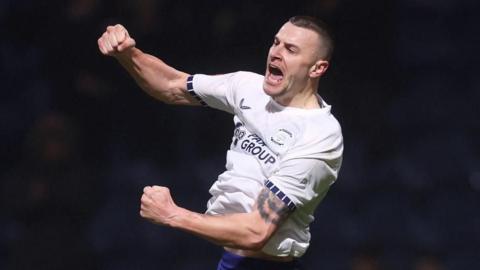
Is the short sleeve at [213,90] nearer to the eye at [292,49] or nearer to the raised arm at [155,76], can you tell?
the raised arm at [155,76]

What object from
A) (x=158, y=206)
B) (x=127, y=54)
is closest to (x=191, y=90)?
(x=127, y=54)

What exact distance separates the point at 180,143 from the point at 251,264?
2198 mm

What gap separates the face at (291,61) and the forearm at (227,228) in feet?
1.69

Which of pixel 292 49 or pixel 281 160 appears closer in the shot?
pixel 281 160

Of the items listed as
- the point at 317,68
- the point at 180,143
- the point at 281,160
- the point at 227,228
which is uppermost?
the point at 317,68

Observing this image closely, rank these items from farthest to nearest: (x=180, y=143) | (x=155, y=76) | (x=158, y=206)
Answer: (x=180, y=143) < (x=155, y=76) < (x=158, y=206)

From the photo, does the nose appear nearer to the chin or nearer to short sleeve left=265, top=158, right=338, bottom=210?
the chin

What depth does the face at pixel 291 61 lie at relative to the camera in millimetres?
3904

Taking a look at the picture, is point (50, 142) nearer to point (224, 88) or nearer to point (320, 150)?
point (224, 88)

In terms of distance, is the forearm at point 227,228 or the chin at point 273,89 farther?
the chin at point 273,89

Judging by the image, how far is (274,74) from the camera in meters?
3.96

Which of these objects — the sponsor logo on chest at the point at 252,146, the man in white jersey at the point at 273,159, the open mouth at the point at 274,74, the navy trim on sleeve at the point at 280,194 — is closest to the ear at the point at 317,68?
the man in white jersey at the point at 273,159

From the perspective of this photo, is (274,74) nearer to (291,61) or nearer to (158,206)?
(291,61)

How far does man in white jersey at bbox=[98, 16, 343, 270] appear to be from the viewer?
366 cm
